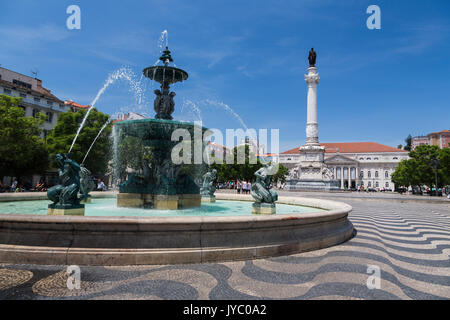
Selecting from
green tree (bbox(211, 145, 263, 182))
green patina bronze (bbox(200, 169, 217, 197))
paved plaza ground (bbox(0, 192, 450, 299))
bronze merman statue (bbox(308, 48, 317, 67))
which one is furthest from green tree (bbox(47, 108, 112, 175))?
bronze merman statue (bbox(308, 48, 317, 67))

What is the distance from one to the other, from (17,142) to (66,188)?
21.9 m

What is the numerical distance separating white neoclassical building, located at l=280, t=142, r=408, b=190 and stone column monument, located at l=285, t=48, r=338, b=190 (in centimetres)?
4900

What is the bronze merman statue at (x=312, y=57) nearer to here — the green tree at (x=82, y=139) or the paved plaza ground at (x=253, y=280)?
the green tree at (x=82, y=139)

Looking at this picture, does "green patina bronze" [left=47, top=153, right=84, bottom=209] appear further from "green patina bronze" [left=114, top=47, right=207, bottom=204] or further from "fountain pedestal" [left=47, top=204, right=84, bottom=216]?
"green patina bronze" [left=114, top=47, right=207, bottom=204]

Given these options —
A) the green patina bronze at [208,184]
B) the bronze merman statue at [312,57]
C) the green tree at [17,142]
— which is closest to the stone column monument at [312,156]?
the bronze merman statue at [312,57]

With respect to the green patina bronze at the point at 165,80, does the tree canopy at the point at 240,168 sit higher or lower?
lower

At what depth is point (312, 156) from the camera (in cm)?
4578

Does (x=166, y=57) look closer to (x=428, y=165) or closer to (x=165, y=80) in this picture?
(x=165, y=80)

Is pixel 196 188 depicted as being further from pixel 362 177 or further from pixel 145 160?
pixel 362 177

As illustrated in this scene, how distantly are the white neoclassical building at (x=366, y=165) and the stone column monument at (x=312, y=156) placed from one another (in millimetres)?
49000

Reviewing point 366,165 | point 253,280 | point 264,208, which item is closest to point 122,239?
point 253,280

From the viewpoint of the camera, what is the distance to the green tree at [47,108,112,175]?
85.6 ft

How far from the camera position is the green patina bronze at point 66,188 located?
17.8 feet
